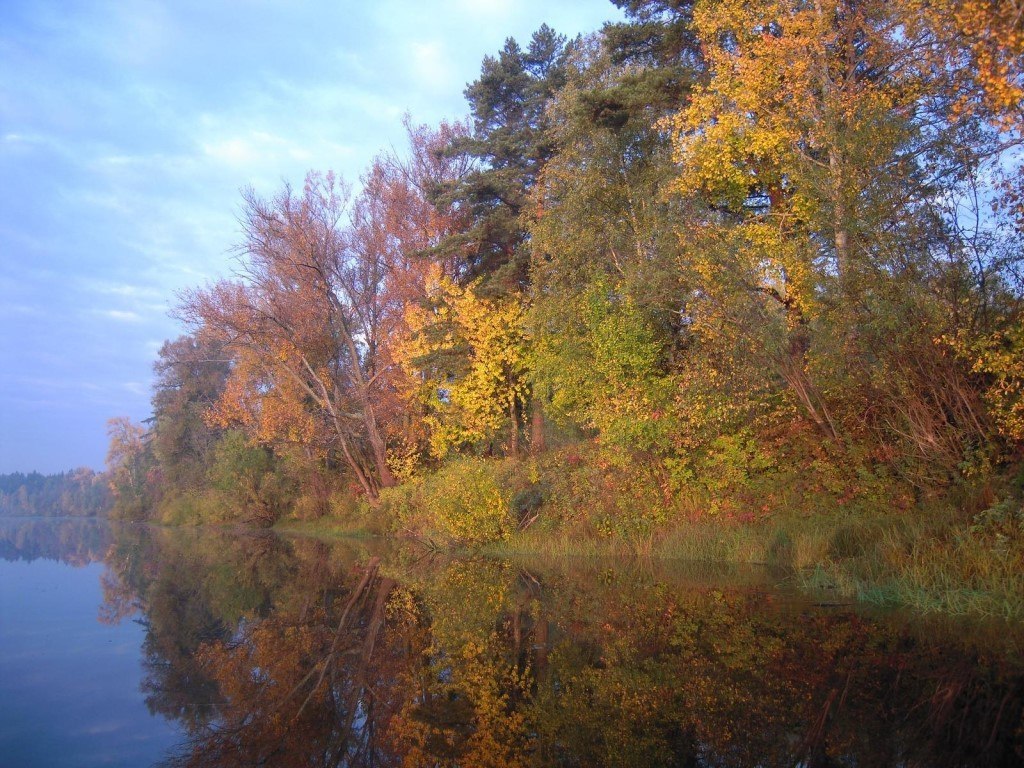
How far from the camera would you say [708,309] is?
13367mm

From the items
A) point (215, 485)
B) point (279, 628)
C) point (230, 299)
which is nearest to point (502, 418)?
point (230, 299)

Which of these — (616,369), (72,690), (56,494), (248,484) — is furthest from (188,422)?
(56,494)

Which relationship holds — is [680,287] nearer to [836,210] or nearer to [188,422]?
[836,210]

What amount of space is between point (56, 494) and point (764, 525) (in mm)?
115882

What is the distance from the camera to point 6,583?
50.4 ft

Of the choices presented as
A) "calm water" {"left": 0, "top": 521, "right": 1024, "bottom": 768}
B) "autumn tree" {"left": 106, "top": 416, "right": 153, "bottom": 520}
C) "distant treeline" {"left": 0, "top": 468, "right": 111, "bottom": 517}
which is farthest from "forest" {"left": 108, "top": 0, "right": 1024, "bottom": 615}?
"distant treeline" {"left": 0, "top": 468, "right": 111, "bottom": 517}

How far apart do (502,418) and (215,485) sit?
26417mm

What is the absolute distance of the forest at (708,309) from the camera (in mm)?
9883

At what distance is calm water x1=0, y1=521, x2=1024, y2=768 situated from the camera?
4543mm

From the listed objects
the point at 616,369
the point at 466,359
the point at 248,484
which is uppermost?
the point at 466,359

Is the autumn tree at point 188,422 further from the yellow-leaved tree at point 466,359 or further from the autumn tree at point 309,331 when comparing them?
the yellow-leaved tree at point 466,359

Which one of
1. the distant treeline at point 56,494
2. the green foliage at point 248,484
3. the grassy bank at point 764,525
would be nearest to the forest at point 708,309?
the grassy bank at point 764,525

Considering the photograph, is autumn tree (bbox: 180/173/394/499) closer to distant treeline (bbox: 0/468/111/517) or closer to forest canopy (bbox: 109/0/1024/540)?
forest canopy (bbox: 109/0/1024/540)

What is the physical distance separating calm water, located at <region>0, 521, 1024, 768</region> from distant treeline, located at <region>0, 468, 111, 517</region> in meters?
74.1
